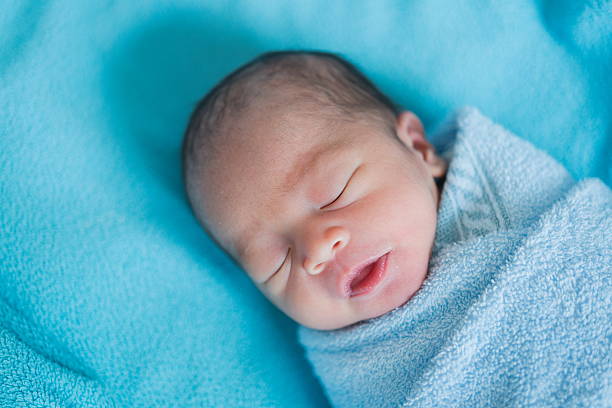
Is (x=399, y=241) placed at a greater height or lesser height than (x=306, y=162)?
lesser

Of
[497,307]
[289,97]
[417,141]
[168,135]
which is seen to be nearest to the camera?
[497,307]

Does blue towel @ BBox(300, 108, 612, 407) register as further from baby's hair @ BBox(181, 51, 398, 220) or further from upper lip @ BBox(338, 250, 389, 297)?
baby's hair @ BBox(181, 51, 398, 220)

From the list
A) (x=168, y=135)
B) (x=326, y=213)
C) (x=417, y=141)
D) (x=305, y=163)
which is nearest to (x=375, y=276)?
(x=326, y=213)

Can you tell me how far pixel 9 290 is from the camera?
1.09m

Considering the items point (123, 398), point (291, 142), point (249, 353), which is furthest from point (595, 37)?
point (123, 398)

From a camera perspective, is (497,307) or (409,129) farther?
(409,129)

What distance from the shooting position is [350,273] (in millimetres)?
977

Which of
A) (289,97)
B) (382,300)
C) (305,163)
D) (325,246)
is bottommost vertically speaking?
(382,300)

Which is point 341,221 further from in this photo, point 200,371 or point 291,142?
point 200,371

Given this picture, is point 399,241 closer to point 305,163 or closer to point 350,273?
point 350,273

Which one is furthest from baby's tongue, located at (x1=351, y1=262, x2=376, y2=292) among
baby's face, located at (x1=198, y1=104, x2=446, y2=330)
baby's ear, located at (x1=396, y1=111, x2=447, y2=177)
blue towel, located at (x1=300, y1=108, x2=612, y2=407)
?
baby's ear, located at (x1=396, y1=111, x2=447, y2=177)

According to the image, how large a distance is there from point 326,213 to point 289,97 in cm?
26

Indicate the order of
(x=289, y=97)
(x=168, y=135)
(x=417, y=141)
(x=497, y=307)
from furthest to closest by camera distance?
(x=168, y=135), (x=417, y=141), (x=289, y=97), (x=497, y=307)

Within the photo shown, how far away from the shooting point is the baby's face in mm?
976
